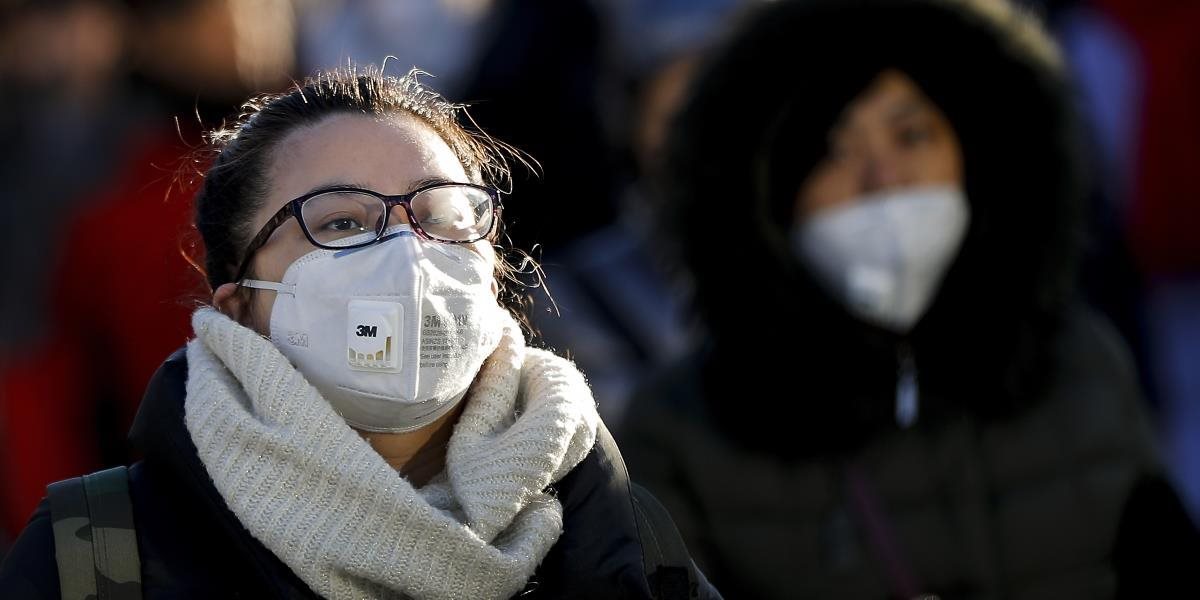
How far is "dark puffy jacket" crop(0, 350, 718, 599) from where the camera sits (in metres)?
2.58

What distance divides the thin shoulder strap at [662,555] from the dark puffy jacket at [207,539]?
4 centimetres

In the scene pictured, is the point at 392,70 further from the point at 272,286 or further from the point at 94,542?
the point at 94,542

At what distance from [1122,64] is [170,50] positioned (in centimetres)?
428

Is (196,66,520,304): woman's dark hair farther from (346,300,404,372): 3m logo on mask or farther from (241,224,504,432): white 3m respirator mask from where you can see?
(346,300,404,372): 3m logo on mask

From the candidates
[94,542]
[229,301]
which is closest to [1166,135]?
[229,301]

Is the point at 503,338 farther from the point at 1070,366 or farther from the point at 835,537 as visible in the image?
the point at 1070,366

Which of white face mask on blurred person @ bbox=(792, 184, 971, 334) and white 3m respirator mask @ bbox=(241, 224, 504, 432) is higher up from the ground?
white 3m respirator mask @ bbox=(241, 224, 504, 432)

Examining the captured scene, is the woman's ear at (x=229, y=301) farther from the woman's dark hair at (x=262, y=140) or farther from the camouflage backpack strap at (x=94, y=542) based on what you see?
the camouflage backpack strap at (x=94, y=542)

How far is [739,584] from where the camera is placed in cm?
→ 433

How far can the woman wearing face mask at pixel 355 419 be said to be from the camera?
2.62 metres

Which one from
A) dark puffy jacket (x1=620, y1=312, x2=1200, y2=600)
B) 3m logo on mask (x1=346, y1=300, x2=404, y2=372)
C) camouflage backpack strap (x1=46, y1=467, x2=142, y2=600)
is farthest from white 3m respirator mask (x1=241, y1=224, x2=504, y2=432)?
dark puffy jacket (x1=620, y1=312, x2=1200, y2=600)

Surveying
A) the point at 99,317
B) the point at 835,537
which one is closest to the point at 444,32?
the point at 99,317

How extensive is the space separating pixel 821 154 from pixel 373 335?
2.36 metres

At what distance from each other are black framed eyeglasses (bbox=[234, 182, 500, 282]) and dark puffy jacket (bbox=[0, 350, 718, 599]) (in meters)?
0.34
